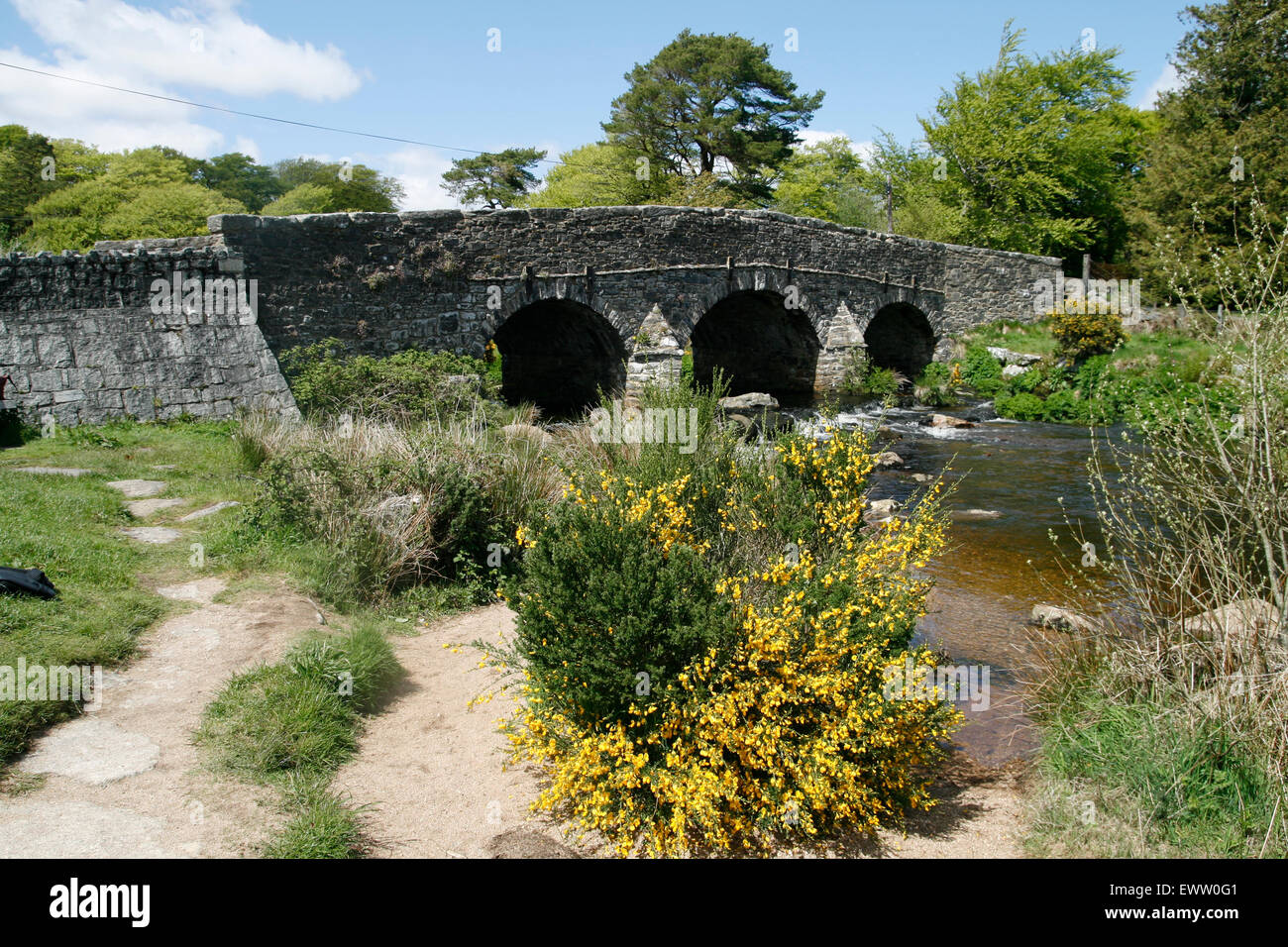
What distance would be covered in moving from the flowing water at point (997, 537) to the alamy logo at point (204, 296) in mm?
9263

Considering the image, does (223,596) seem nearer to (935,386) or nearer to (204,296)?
(204,296)

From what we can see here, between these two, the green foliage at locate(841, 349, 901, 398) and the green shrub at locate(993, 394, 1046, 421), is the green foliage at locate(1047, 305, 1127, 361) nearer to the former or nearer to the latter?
the green shrub at locate(993, 394, 1046, 421)

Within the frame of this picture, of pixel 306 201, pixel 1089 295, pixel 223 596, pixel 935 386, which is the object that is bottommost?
pixel 223 596

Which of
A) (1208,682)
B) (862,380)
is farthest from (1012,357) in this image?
(1208,682)

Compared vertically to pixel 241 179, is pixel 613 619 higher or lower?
lower

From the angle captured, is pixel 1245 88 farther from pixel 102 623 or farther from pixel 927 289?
pixel 102 623

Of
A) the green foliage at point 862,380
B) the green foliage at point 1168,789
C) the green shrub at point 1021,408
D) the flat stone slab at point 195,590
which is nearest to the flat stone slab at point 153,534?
the flat stone slab at point 195,590

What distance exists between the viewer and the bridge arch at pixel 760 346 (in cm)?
2164

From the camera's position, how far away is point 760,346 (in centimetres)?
2306

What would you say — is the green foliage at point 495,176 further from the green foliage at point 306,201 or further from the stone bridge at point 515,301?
the stone bridge at point 515,301

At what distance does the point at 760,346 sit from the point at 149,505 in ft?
A: 57.2

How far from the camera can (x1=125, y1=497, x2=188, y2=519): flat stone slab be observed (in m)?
7.80

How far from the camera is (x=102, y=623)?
531 centimetres
